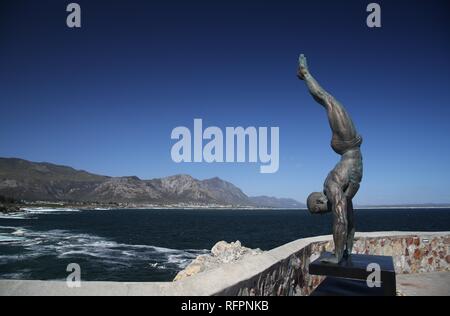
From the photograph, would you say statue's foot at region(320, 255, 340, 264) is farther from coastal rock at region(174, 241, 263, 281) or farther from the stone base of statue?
coastal rock at region(174, 241, 263, 281)

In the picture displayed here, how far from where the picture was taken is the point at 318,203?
19.5 feet

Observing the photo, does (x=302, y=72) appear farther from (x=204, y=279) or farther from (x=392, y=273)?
(x=204, y=279)

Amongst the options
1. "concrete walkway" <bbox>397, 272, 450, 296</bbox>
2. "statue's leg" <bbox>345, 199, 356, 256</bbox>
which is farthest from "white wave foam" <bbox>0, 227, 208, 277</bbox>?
"statue's leg" <bbox>345, 199, 356, 256</bbox>

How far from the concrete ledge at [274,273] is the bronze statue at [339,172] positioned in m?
0.77

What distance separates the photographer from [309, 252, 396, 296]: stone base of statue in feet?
17.5

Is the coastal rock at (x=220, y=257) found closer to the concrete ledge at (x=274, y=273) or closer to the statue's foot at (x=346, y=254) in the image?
the concrete ledge at (x=274, y=273)

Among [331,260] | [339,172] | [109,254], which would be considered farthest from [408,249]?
[109,254]

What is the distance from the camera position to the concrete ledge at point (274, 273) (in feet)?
10.2

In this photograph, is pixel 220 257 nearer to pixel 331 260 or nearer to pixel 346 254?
pixel 346 254

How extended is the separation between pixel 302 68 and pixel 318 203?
221cm

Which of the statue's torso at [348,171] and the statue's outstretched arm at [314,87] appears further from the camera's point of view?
the statue's outstretched arm at [314,87]

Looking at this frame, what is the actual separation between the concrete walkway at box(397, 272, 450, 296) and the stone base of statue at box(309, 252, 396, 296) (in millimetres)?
1156

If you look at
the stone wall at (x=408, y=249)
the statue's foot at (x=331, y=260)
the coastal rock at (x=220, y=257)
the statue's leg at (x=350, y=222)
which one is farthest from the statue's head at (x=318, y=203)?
the coastal rock at (x=220, y=257)
